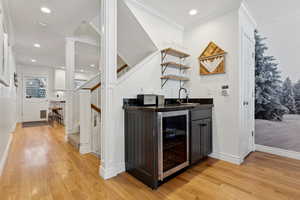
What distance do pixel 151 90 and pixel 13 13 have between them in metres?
3.02

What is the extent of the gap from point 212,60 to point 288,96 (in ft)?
5.05

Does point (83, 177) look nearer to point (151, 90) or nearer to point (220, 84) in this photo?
point (151, 90)

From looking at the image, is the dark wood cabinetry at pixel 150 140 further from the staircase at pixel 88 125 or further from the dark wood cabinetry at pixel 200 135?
the staircase at pixel 88 125

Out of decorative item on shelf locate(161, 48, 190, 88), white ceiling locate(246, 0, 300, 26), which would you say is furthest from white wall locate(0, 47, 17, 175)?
white ceiling locate(246, 0, 300, 26)

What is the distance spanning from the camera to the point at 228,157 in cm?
236

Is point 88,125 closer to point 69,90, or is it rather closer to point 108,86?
point 108,86

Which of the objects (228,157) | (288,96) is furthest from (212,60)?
(228,157)

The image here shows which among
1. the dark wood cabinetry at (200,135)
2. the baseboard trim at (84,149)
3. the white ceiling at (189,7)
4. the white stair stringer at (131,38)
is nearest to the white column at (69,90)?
the baseboard trim at (84,149)

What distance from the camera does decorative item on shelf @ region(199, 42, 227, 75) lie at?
2478mm

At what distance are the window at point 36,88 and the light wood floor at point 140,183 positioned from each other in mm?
5319

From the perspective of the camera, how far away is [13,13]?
2.66m

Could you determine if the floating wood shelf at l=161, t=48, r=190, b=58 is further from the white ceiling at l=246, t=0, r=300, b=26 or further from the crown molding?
the white ceiling at l=246, t=0, r=300, b=26

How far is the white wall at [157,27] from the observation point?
2301mm

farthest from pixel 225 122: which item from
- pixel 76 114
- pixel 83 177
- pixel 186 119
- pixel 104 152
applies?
pixel 76 114
